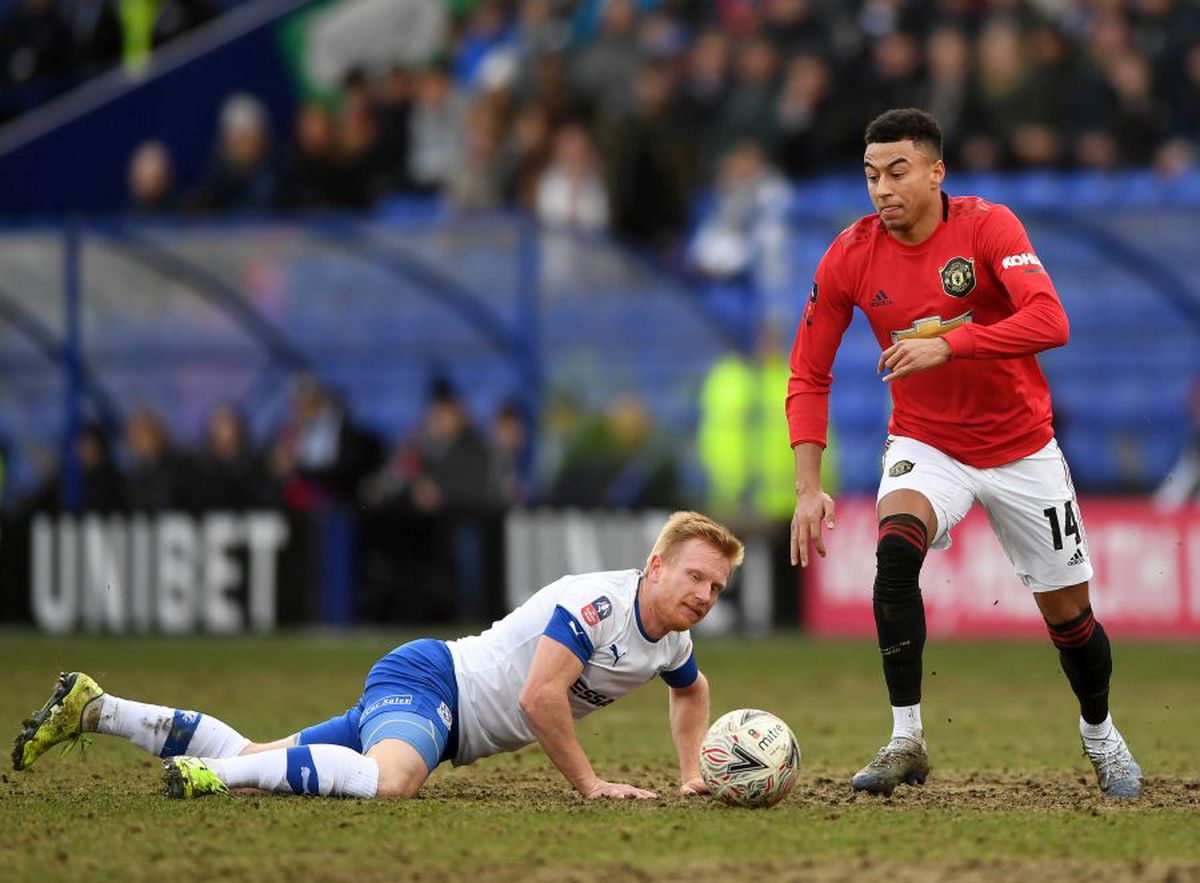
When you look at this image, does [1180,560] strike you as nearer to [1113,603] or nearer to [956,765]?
[1113,603]

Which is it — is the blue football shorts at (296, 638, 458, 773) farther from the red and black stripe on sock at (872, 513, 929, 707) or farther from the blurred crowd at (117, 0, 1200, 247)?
the blurred crowd at (117, 0, 1200, 247)

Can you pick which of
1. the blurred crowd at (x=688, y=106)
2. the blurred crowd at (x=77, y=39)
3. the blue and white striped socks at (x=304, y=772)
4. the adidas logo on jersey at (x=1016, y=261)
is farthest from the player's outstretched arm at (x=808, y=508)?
the blurred crowd at (x=77, y=39)

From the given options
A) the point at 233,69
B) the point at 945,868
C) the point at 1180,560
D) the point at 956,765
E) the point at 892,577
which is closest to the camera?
the point at 945,868

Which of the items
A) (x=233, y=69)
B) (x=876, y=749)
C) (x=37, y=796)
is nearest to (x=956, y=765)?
(x=876, y=749)

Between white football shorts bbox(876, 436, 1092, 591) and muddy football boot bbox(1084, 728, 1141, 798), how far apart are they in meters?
0.62

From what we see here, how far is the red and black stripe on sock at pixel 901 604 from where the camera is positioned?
695cm

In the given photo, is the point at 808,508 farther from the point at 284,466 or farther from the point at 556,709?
the point at 284,466

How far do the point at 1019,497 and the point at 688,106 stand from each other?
40.4 feet

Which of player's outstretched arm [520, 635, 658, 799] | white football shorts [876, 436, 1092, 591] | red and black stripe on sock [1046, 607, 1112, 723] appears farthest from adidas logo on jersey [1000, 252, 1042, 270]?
player's outstretched arm [520, 635, 658, 799]

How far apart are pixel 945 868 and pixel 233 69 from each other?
18.3 metres

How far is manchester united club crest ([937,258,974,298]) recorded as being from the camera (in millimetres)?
7094

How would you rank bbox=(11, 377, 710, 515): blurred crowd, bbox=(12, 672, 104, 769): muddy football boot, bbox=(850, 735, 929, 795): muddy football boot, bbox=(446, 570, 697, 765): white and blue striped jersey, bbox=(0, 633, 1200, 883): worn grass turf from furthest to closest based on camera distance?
bbox=(11, 377, 710, 515): blurred crowd → bbox=(12, 672, 104, 769): muddy football boot → bbox=(850, 735, 929, 795): muddy football boot → bbox=(446, 570, 697, 765): white and blue striped jersey → bbox=(0, 633, 1200, 883): worn grass turf

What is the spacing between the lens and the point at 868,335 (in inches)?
701

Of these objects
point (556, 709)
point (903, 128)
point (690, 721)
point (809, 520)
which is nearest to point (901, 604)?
point (809, 520)
